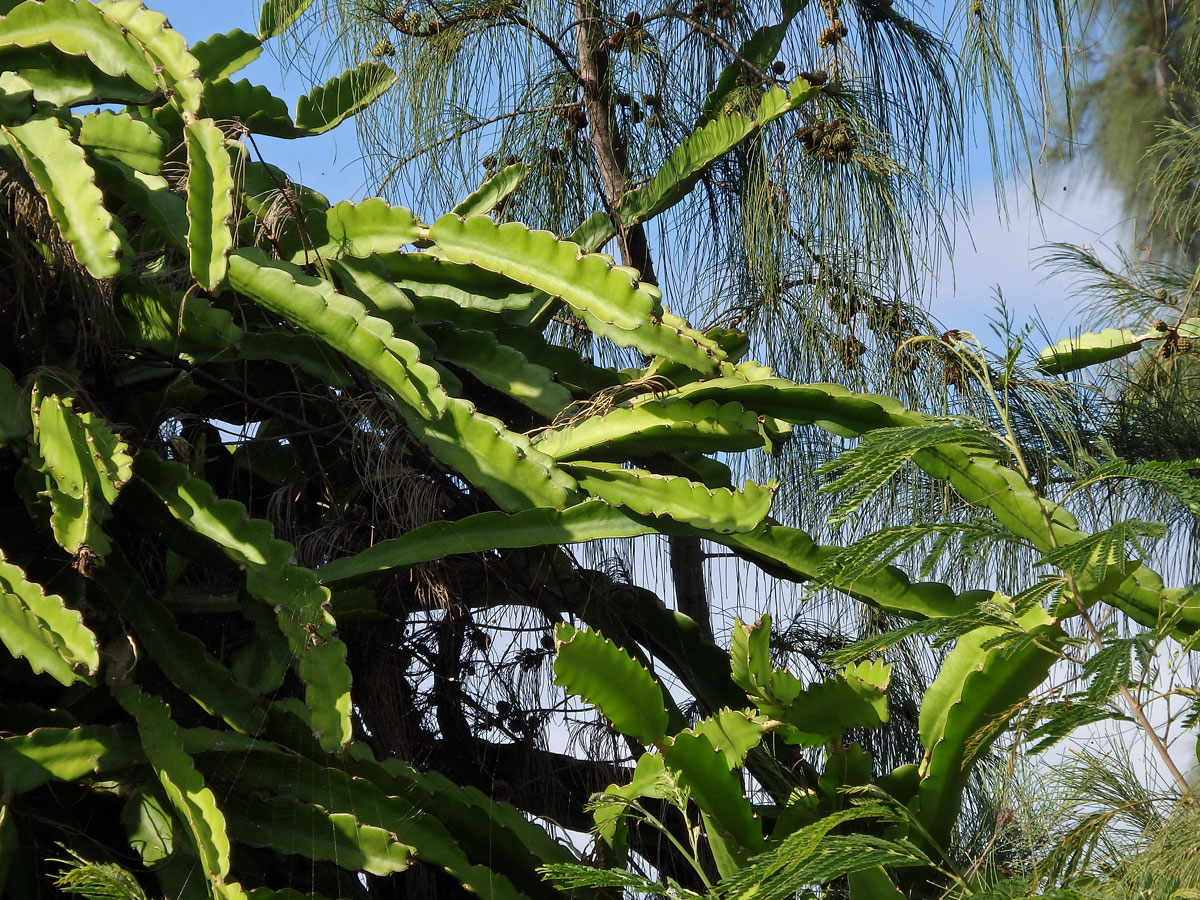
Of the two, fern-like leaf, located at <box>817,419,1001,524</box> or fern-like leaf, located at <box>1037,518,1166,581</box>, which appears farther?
fern-like leaf, located at <box>817,419,1001,524</box>

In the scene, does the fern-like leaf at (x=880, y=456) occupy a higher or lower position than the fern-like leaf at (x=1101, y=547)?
higher

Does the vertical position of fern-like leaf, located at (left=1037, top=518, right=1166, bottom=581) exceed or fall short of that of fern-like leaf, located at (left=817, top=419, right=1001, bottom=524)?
it falls short

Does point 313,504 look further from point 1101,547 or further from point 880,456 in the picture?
point 1101,547

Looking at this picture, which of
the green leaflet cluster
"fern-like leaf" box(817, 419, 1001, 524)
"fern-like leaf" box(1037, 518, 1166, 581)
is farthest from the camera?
the green leaflet cluster

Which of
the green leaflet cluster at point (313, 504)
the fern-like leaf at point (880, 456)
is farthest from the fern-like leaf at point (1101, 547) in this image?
the green leaflet cluster at point (313, 504)

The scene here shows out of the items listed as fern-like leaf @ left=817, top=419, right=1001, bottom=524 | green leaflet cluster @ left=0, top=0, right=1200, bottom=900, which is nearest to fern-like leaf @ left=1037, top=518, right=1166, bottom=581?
fern-like leaf @ left=817, top=419, right=1001, bottom=524

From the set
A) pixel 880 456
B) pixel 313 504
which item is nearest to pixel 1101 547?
pixel 880 456

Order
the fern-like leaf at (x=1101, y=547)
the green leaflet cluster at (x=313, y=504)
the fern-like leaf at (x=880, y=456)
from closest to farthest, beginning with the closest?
the fern-like leaf at (x=1101, y=547), the fern-like leaf at (x=880, y=456), the green leaflet cluster at (x=313, y=504)

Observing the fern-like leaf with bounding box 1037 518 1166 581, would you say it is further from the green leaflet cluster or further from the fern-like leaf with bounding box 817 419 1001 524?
the green leaflet cluster

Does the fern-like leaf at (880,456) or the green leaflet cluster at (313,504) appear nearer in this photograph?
the fern-like leaf at (880,456)

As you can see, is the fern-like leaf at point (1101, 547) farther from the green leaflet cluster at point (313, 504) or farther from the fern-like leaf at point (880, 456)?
the green leaflet cluster at point (313, 504)

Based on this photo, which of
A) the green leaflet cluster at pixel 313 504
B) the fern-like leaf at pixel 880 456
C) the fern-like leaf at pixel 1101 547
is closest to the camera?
the fern-like leaf at pixel 1101 547

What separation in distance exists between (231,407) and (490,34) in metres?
1.12

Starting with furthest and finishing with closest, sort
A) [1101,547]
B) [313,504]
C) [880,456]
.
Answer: [313,504]
[880,456]
[1101,547]
